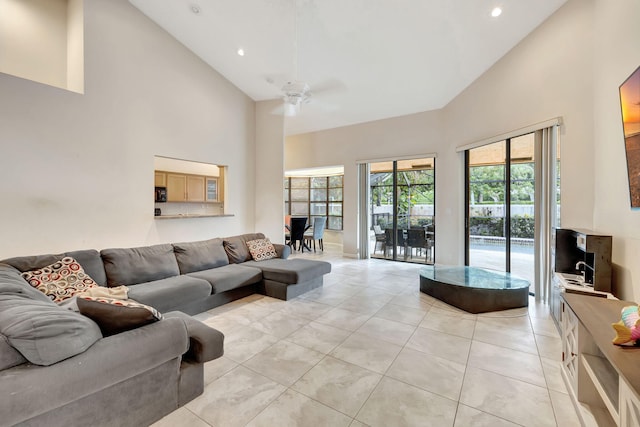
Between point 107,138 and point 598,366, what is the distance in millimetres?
5525

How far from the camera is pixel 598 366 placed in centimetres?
166

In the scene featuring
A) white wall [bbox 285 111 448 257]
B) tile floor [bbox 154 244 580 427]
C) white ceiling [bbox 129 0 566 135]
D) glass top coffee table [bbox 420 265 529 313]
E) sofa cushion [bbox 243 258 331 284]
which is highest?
white ceiling [bbox 129 0 566 135]

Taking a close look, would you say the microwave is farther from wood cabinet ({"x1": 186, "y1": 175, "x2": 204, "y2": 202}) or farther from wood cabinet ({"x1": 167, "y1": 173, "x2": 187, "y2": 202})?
wood cabinet ({"x1": 186, "y1": 175, "x2": 204, "y2": 202})

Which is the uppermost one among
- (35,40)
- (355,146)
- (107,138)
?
(35,40)

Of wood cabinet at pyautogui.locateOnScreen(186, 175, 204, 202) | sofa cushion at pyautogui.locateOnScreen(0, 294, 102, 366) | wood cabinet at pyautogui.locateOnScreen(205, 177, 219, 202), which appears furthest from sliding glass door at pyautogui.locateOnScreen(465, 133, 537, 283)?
wood cabinet at pyautogui.locateOnScreen(186, 175, 204, 202)

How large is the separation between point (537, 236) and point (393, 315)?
2368mm

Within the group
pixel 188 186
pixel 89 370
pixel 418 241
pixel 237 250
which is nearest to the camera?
pixel 89 370

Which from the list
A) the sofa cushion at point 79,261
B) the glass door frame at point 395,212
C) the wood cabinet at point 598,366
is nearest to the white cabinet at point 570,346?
the wood cabinet at point 598,366

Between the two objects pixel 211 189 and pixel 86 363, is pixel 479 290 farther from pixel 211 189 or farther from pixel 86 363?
pixel 211 189

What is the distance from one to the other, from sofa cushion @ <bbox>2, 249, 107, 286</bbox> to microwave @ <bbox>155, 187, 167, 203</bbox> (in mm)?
3053

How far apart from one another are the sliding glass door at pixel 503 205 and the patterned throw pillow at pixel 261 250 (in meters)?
3.75

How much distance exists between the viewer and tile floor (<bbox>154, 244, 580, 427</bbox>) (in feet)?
5.77

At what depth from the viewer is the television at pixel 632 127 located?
1.87 metres

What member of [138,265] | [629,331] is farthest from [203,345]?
[629,331]
